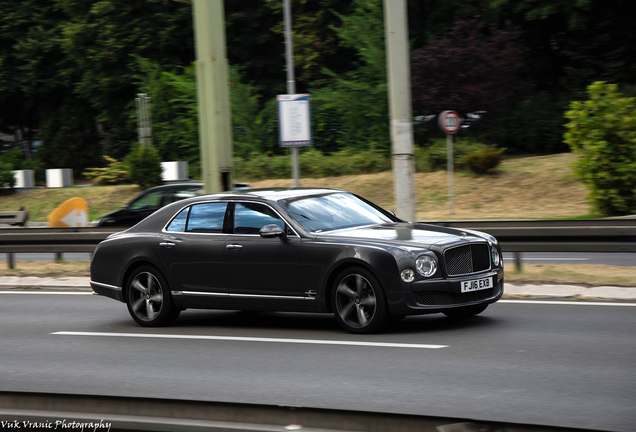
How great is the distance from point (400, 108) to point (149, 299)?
5077 mm

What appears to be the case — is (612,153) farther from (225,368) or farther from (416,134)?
(225,368)

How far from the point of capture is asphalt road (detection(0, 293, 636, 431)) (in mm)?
5781

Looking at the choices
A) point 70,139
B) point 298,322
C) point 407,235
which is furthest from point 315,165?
point 70,139

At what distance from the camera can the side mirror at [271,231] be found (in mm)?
8844

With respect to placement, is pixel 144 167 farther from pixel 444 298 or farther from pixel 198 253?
pixel 444 298

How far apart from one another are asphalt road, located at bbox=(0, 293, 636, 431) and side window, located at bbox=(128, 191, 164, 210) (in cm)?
813

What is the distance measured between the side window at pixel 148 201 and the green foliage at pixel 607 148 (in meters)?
9.93

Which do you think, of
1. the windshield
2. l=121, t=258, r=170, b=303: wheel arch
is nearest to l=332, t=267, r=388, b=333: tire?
the windshield

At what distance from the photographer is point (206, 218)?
9.73m

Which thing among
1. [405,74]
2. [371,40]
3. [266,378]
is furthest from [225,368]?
[371,40]

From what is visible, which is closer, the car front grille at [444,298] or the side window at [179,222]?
the car front grille at [444,298]

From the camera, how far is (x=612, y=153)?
69.1ft

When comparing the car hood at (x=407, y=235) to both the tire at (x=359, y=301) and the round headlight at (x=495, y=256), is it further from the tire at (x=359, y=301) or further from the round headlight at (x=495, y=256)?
the tire at (x=359, y=301)

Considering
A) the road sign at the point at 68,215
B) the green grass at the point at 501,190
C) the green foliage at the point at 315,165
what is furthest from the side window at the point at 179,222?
the green foliage at the point at 315,165
